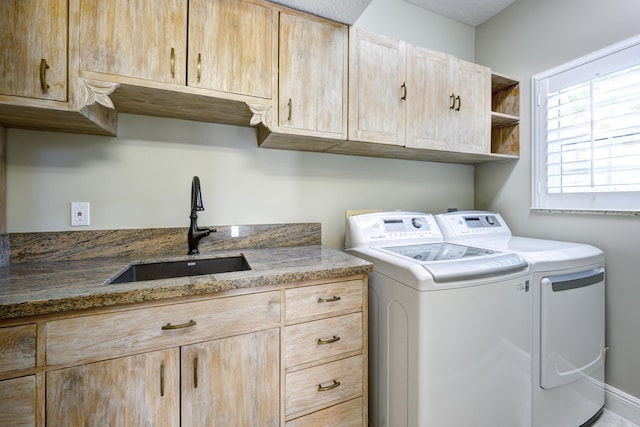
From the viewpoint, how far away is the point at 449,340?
1.18 m

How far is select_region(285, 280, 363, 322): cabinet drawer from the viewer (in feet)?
3.83

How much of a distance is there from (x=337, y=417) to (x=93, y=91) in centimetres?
176

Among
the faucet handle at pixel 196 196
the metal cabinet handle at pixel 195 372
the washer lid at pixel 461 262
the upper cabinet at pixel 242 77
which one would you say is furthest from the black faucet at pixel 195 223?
the washer lid at pixel 461 262

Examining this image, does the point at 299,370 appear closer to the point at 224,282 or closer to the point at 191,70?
the point at 224,282

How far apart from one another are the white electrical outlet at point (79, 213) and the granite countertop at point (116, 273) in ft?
0.26

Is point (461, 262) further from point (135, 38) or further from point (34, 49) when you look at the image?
point (34, 49)

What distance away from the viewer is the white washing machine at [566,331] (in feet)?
4.58

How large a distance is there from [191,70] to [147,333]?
112cm

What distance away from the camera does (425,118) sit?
1.84 meters

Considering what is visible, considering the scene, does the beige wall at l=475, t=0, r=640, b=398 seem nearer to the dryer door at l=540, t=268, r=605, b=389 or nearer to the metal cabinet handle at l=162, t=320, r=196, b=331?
the dryer door at l=540, t=268, r=605, b=389

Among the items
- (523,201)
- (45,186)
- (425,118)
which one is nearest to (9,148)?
(45,186)

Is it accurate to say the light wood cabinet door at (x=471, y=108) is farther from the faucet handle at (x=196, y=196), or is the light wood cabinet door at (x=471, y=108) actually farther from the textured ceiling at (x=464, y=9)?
the faucet handle at (x=196, y=196)

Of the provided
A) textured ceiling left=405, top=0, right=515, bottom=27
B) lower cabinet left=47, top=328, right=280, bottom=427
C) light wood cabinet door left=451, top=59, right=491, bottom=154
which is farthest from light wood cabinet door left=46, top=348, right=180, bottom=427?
textured ceiling left=405, top=0, right=515, bottom=27

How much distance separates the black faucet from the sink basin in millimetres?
90
